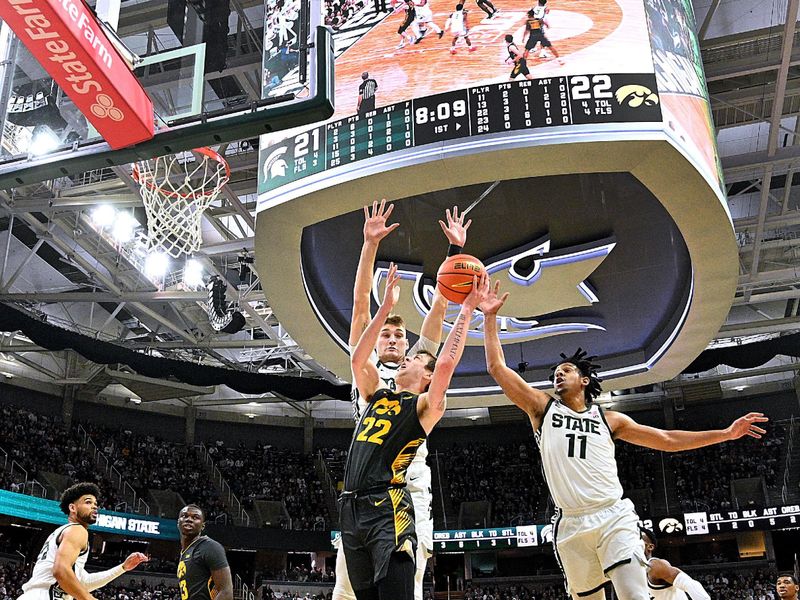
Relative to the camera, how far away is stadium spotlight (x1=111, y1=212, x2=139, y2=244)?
16823mm

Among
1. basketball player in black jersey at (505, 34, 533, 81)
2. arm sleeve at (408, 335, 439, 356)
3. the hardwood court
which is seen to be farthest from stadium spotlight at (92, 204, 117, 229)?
arm sleeve at (408, 335, 439, 356)

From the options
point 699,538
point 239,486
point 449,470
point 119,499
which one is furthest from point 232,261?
point 699,538

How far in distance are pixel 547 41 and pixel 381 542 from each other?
689cm

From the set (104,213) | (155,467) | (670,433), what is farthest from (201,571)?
(155,467)

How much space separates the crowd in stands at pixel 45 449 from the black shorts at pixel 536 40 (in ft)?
67.1

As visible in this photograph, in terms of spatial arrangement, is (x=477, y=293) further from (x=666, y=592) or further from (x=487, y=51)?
(x=487, y=51)

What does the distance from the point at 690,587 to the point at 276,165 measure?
6462 mm

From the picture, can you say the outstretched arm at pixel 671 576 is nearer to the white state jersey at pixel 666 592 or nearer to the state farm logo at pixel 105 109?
the white state jersey at pixel 666 592

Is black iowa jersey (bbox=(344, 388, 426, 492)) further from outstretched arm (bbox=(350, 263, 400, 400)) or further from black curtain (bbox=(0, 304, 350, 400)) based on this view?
black curtain (bbox=(0, 304, 350, 400))

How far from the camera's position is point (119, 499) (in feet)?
88.0

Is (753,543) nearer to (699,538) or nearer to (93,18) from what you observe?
(699,538)

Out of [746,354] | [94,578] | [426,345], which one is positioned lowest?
[94,578]

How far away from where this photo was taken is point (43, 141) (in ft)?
18.1

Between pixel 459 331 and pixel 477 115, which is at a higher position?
pixel 477 115
